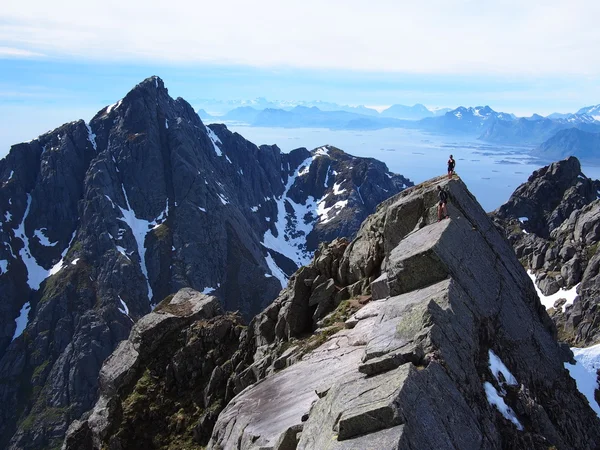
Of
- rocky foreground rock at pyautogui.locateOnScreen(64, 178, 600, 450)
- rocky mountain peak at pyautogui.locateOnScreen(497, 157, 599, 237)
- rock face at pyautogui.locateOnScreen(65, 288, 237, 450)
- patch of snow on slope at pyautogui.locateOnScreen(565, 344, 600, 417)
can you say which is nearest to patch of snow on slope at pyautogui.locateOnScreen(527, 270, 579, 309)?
patch of snow on slope at pyautogui.locateOnScreen(565, 344, 600, 417)

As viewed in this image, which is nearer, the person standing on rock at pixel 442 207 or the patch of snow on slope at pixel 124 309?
the person standing on rock at pixel 442 207

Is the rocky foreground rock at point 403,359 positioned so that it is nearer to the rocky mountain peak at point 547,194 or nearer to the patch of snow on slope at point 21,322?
the rocky mountain peak at point 547,194

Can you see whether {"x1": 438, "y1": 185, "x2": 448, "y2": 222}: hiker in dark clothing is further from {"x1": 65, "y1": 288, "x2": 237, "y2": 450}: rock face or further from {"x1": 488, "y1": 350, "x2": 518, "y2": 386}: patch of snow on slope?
{"x1": 65, "y1": 288, "x2": 237, "y2": 450}: rock face

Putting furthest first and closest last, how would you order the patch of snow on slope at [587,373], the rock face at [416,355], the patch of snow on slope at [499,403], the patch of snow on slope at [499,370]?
the patch of snow on slope at [587,373] < the patch of snow on slope at [499,370] < the patch of snow on slope at [499,403] < the rock face at [416,355]

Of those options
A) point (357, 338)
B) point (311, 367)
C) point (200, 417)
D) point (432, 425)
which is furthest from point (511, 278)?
point (200, 417)

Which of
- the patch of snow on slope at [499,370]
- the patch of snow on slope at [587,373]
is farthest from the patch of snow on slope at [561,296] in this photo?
the patch of snow on slope at [499,370]
